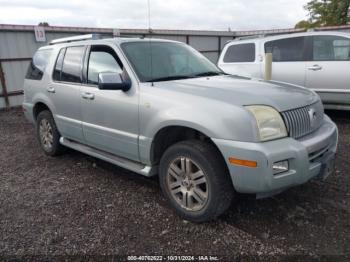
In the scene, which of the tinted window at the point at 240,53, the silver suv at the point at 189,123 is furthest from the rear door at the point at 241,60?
the silver suv at the point at 189,123

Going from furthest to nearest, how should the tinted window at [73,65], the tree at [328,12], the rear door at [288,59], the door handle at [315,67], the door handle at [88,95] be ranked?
the tree at [328,12] → the rear door at [288,59] → the door handle at [315,67] → the tinted window at [73,65] → the door handle at [88,95]

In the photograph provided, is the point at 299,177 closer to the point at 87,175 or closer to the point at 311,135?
the point at 311,135

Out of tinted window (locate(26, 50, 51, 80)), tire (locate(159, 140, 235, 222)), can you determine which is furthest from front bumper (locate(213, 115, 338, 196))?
tinted window (locate(26, 50, 51, 80))

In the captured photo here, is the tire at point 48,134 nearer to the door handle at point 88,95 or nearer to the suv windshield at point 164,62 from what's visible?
the door handle at point 88,95

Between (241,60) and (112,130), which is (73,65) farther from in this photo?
(241,60)

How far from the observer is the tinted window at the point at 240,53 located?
7203mm

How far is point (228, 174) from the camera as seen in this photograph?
2750mm

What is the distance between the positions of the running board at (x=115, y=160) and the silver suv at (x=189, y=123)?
0.05 ft

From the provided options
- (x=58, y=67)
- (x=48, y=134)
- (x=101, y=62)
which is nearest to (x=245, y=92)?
(x=101, y=62)

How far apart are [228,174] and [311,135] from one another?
2.82ft

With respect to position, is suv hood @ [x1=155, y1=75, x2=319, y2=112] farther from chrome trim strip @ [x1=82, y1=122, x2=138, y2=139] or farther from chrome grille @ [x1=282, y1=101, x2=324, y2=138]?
chrome trim strip @ [x1=82, y1=122, x2=138, y2=139]

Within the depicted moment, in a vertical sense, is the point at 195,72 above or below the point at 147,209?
above

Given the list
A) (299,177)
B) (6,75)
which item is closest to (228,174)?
(299,177)

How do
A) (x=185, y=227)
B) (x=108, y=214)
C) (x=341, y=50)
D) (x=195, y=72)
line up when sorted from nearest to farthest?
1. (x=185, y=227)
2. (x=108, y=214)
3. (x=195, y=72)
4. (x=341, y=50)
